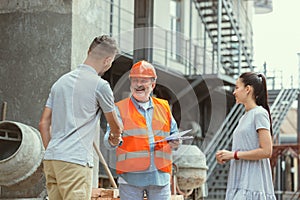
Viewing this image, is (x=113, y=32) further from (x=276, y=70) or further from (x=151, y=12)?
(x=276, y=70)

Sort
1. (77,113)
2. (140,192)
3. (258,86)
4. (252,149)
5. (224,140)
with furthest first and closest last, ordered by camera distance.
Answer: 1. (224,140)
2. (258,86)
3. (252,149)
4. (140,192)
5. (77,113)

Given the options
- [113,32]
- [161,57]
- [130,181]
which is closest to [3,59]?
[130,181]

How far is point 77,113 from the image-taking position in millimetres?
4348

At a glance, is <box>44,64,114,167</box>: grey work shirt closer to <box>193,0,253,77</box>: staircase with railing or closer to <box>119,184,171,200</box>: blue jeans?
<box>119,184,171,200</box>: blue jeans

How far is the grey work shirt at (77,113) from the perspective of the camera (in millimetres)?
4309

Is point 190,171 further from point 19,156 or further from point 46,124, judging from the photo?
point 46,124

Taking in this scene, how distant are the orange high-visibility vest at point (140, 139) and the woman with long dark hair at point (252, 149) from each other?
1.56 feet

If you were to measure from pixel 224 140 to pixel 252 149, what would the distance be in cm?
1406

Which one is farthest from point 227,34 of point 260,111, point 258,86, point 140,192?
point 140,192

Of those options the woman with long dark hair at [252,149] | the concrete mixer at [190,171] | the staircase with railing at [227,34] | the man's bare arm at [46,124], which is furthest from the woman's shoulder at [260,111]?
the staircase with railing at [227,34]

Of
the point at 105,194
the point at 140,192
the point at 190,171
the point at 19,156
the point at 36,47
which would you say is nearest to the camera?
the point at 140,192

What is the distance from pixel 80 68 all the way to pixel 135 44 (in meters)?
5.60

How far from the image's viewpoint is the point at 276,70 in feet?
75.7

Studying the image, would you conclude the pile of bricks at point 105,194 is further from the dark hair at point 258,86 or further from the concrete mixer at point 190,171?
the concrete mixer at point 190,171
